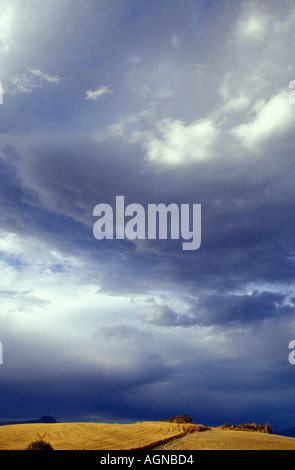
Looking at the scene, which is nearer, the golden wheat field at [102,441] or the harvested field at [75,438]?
the harvested field at [75,438]

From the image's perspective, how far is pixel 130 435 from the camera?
44.0 m

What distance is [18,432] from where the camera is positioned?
41312mm

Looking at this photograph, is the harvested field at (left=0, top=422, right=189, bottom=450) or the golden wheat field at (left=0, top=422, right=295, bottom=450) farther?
the golden wheat field at (left=0, top=422, right=295, bottom=450)

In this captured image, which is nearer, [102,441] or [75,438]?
[102,441]
